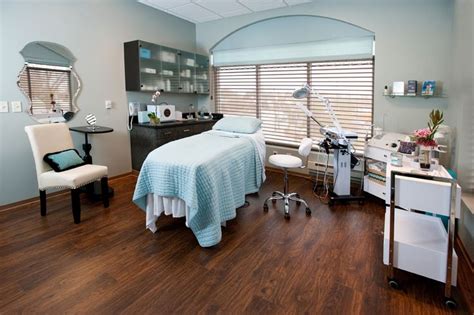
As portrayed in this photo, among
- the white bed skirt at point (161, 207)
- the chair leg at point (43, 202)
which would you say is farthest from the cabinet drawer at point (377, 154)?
the chair leg at point (43, 202)

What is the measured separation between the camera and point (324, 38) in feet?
14.2

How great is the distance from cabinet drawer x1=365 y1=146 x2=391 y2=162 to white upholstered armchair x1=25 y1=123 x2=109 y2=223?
3.07 metres

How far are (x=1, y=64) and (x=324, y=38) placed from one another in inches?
160

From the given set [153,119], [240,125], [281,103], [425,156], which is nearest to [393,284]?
[425,156]

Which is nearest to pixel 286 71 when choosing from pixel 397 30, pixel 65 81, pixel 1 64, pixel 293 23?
pixel 293 23

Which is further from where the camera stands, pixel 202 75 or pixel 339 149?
pixel 202 75

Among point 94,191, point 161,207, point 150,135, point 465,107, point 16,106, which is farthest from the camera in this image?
point 150,135

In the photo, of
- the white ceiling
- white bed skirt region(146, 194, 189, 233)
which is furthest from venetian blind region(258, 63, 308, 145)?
white bed skirt region(146, 194, 189, 233)

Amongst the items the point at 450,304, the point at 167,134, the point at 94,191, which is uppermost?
the point at 167,134

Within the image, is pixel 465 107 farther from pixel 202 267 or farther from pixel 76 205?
pixel 76 205

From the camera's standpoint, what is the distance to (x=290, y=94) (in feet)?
15.9

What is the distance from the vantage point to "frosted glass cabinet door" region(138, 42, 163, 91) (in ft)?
14.3

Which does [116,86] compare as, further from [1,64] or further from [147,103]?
[1,64]

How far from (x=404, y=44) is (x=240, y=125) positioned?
228cm
